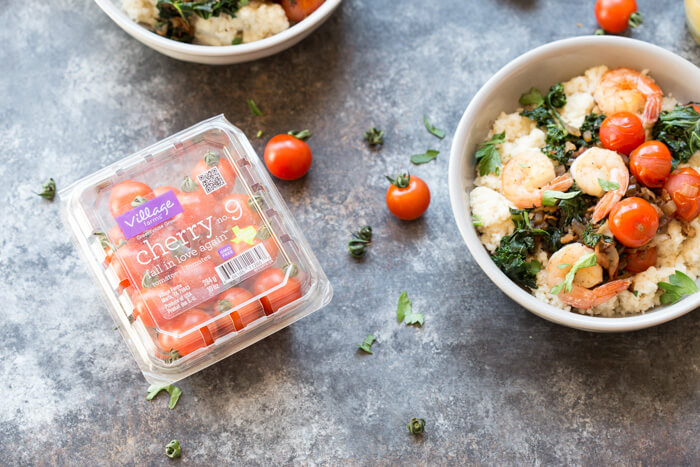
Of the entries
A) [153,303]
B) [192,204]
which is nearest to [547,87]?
[192,204]

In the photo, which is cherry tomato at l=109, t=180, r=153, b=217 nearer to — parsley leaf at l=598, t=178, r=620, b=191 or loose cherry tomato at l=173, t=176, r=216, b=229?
loose cherry tomato at l=173, t=176, r=216, b=229

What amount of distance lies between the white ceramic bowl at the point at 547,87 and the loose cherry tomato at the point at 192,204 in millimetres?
835

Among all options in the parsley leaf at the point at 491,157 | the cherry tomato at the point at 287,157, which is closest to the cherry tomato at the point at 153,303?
the cherry tomato at the point at 287,157

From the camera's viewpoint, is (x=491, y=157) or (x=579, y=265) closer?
(x=579, y=265)

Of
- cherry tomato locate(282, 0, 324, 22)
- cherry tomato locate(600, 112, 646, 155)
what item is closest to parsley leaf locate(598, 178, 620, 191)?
cherry tomato locate(600, 112, 646, 155)

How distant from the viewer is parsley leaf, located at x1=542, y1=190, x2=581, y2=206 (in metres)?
2.02

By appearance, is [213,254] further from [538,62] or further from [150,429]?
[538,62]

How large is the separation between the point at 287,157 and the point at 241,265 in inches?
19.3

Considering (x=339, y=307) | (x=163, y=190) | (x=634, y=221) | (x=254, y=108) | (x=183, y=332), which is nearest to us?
(x=634, y=221)

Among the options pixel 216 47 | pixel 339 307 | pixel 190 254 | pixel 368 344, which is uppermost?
pixel 216 47

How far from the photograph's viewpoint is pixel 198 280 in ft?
6.77

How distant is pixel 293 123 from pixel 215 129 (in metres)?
0.35

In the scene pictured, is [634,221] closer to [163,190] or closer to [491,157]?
[491,157]

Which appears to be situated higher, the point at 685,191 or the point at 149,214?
the point at 149,214
